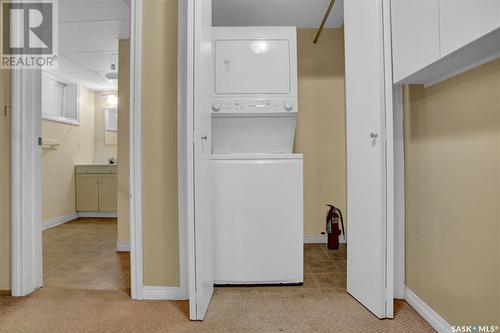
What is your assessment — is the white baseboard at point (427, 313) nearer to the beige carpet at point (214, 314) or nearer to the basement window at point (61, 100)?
the beige carpet at point (214, 314)

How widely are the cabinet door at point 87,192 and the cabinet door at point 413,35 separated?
4301 millimetres

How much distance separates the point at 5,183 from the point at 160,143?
1.01 meters

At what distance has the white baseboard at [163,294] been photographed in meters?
1.74

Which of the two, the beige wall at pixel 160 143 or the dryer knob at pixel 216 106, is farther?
the dryer knob at pixel 216 106

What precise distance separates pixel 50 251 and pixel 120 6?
2337mm

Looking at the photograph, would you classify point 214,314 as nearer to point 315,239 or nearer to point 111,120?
point 315,239

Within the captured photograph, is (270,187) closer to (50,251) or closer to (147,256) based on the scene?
(147,256)

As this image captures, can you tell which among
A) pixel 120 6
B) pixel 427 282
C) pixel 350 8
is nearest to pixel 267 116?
pixel 350 8

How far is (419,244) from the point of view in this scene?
1531 millimetres

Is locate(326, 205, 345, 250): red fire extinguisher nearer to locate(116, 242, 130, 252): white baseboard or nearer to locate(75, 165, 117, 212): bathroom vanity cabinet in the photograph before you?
locate(116, 242, 130, 252): white baseboard

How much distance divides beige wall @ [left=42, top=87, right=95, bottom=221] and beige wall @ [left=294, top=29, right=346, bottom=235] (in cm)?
328

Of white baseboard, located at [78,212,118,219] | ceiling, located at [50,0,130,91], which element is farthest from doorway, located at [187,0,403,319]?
white baseboard, located at [78,212,118,219]

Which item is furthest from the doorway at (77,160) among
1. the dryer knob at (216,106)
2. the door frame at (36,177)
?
the dryer knob at (216,106)

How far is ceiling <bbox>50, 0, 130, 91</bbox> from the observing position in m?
2.46
